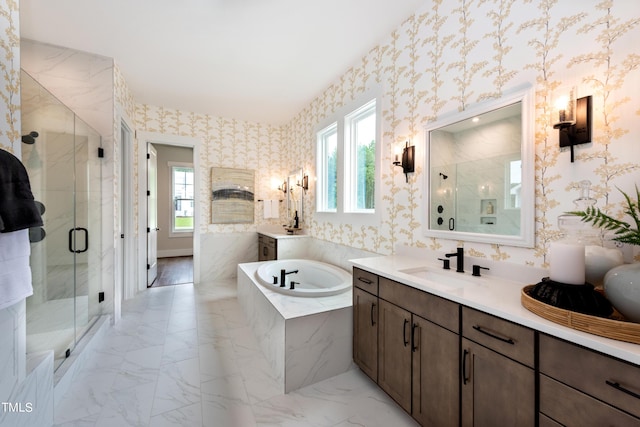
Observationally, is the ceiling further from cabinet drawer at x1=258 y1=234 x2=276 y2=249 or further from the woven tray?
the woven tray

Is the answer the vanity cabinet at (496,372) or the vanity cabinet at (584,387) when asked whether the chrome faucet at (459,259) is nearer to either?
the vanity cabinet at (496,372)

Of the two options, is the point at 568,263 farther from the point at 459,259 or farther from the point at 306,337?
the point at 306,337

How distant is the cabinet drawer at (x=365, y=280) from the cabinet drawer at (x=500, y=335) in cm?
66

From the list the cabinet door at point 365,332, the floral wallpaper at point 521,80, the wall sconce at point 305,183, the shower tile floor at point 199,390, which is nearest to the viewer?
the floral wallpaper at point 521,80

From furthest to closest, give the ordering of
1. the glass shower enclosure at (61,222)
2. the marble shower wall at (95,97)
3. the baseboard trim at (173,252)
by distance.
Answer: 1. the baseboard trim at (173,252)
2. the marble shower wall at (95,97)
3. the glass shower enclosure at (61,222)

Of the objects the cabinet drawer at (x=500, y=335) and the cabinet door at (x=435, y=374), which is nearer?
the cabinet drawer at (x=500, y=335)

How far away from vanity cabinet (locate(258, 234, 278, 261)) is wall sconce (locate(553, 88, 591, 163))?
3.22 m

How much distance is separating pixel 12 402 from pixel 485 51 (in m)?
3.18

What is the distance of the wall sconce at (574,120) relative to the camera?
1177 mm

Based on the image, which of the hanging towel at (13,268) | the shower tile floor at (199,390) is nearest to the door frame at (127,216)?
the shower tile floor at (199,390)

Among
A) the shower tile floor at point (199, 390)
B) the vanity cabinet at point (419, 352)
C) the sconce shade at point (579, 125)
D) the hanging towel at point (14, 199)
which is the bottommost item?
the shower tile floor at point (199, 390)

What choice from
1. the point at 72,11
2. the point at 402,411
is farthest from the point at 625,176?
the point at 72,11

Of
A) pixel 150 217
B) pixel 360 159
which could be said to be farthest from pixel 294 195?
pixel 150 217

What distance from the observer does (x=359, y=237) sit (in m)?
2.80
